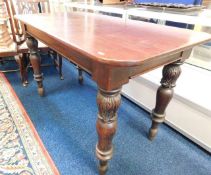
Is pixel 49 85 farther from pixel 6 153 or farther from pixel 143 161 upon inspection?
pixel 143 161

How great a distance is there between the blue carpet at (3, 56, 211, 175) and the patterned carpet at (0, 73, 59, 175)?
0.05 metres

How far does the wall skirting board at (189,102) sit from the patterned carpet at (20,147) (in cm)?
88

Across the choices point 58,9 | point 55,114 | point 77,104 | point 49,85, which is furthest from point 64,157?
point 58,9

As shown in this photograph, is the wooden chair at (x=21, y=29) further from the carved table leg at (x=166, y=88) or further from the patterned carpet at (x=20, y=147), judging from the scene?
the carved table leg at (x=166, y=88)

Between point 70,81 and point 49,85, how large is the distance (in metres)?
0.23

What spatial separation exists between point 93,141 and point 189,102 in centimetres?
70

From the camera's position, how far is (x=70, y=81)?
206 centimetres

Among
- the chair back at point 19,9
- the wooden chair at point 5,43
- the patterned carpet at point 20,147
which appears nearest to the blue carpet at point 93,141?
the patterned carpet at point 20,147

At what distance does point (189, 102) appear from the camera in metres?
1.18

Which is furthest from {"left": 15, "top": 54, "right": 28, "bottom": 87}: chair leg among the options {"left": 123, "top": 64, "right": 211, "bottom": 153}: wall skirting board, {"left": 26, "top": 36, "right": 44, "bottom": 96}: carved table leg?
{"left": 123, "top": 64, "right": 211, "bottom": 153}: wall skirting board

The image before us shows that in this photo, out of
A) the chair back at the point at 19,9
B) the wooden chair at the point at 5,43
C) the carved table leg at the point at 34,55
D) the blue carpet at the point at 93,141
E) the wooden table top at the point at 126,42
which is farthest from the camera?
the chair back at the point at 19,9

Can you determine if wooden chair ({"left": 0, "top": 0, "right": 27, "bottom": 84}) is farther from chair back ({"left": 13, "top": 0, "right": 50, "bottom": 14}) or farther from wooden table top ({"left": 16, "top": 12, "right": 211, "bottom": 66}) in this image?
wooden table top ({"left": 16, "top": 12, "right": 211, "bottom": 66})

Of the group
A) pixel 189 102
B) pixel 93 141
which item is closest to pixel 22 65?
pixel 93 141

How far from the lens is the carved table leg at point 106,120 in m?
0.70
